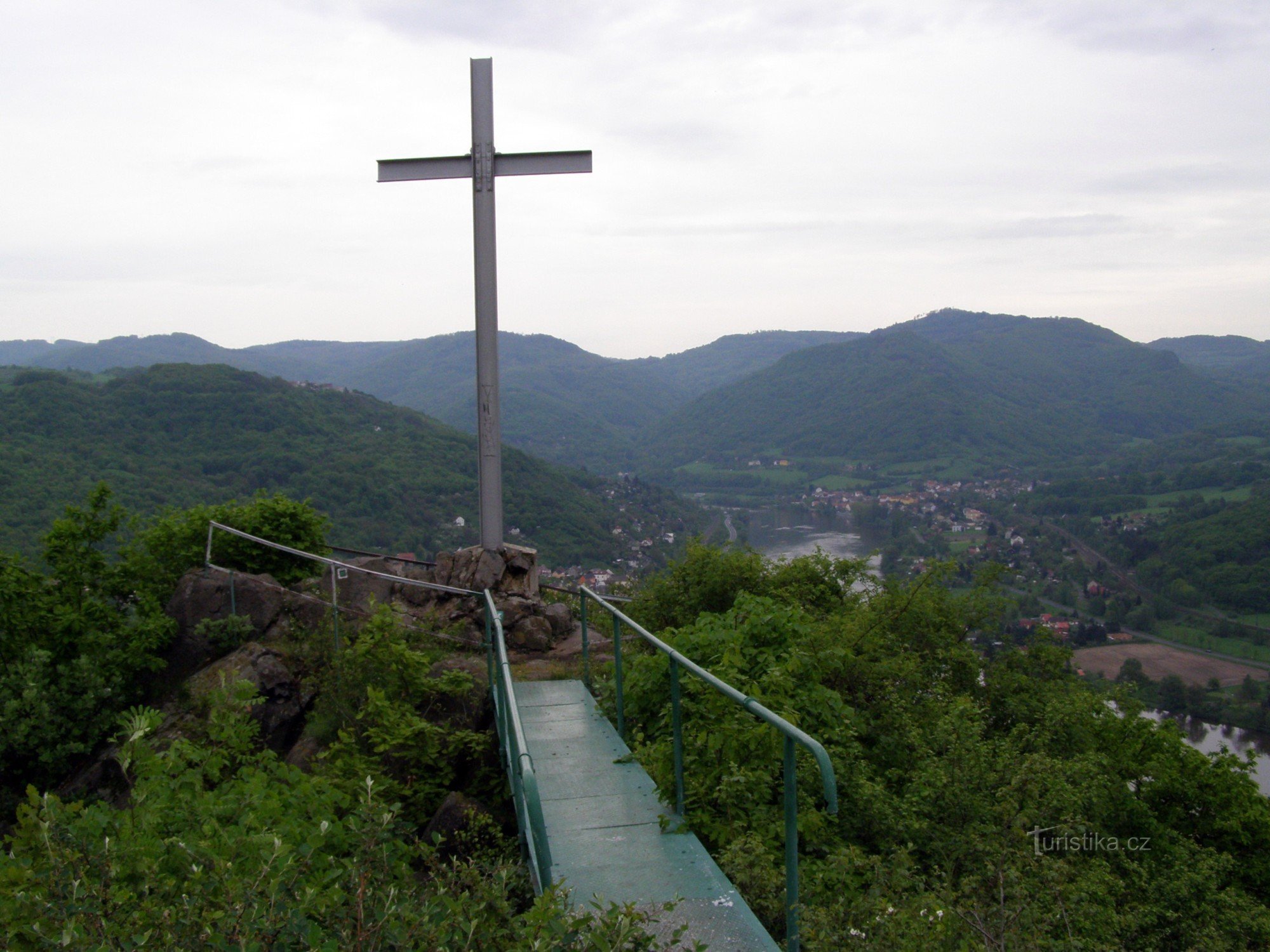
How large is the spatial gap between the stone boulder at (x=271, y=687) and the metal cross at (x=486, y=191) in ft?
8.56

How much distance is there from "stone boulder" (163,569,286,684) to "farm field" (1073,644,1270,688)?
21862 mm

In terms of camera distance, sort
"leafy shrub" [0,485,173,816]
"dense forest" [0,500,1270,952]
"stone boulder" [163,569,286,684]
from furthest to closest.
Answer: "stone boulder" [163,569,286,684] → "leafy shrub" [0,485,173,816] → "dense forest" [0,500,1270,952]

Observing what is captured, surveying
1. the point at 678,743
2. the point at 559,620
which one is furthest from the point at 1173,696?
the point at 678,743

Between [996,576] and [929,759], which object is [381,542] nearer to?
[996,576]

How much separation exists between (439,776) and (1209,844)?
9028 millimetres

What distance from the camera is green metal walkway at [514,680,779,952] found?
3.08 meters

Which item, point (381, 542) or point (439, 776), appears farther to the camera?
point (381, 542)

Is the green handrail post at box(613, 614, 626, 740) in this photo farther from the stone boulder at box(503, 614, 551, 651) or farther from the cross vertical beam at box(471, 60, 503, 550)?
the cross vertical beam at box(471, 60, 503, 550)

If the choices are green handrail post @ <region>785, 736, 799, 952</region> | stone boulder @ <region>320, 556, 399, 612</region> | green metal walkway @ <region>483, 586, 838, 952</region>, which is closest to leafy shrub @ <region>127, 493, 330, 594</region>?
stone boulder @ <region>320, 556, 399, 612</region>

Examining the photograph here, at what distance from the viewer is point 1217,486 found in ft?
264

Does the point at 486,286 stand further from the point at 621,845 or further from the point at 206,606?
the point at 621,845

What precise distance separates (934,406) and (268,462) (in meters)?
121

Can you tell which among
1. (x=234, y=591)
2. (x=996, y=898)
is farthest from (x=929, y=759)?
(x=234, y=591)

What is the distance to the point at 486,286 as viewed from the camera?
895 cm
